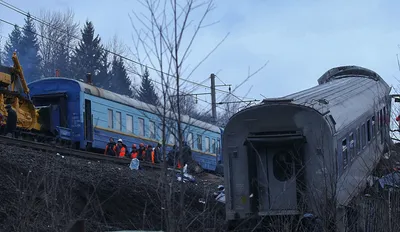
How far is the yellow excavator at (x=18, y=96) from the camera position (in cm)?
2052

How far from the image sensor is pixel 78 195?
46.6ft

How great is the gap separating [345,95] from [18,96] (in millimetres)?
11366

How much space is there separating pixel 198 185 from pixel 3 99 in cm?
670

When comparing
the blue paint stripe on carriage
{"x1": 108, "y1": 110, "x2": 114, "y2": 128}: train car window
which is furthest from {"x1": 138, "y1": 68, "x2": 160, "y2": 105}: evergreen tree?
{"x1": 108, "y1": 110, "x2": 114, "y2": 128}: train car window

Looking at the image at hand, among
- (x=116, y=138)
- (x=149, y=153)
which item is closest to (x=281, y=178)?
(x=149, y=153)

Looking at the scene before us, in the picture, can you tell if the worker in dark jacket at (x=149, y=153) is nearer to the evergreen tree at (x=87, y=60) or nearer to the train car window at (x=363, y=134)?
the train car window at (x=363, y=134)

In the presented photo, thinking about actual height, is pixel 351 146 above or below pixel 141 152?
below

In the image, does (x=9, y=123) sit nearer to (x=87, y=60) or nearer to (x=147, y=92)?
(x=147, y=92)

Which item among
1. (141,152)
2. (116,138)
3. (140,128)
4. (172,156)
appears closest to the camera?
(172,156)

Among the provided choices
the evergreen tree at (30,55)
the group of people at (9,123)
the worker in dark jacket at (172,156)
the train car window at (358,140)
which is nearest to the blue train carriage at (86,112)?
the group of people at (9,123)

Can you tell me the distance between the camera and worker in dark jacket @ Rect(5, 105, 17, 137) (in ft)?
61.8

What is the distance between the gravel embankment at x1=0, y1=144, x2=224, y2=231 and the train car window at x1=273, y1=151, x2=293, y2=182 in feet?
4.28

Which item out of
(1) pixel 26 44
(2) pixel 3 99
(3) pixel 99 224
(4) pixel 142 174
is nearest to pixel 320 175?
(3) pixel 99 224

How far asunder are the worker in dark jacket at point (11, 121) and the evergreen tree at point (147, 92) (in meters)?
11.6
